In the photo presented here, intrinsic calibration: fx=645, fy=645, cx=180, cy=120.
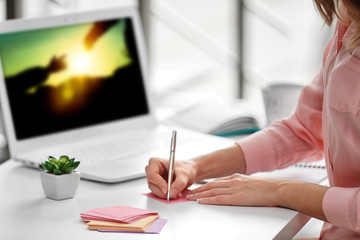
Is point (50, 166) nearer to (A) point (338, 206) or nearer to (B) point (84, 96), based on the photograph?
(B) point (84, 96)

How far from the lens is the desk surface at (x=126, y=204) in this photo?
3.71ft

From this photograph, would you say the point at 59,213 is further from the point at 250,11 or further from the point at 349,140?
the point at 250,11

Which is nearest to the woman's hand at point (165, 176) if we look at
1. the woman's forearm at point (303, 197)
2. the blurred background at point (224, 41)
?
the woman's forearm at point (303, 197)

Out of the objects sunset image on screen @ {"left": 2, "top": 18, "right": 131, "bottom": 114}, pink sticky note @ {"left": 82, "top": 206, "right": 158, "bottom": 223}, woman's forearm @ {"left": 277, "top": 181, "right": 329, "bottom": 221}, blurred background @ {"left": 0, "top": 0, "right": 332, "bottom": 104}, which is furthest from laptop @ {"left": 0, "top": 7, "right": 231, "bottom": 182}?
blurred background @ {"left": 0, "top": 0, "right": 332, "bottom": 104}

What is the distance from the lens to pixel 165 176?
1.41 m

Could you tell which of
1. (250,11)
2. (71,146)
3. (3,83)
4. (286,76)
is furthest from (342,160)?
(286,76)

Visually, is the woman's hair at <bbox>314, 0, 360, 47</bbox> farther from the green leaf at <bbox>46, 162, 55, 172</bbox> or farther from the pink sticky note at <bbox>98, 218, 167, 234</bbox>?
the green leaf at <bbox>46, 162, 55, 172</bbox>

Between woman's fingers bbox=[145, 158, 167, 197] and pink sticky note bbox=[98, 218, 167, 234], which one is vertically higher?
woman's fingers bbox=[145, 158, 167, 197]

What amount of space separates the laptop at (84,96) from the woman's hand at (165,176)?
0.10 metres

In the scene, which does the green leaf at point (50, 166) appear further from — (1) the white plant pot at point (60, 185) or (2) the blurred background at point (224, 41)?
(2) the blurred background at point (224, 41)

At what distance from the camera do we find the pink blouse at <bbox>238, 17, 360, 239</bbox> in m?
1.22

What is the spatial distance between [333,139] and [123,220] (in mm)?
467

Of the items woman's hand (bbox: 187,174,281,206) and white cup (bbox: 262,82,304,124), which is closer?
woman's hand (bbox: 187,174,281,206)

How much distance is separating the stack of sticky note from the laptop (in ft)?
0.75
